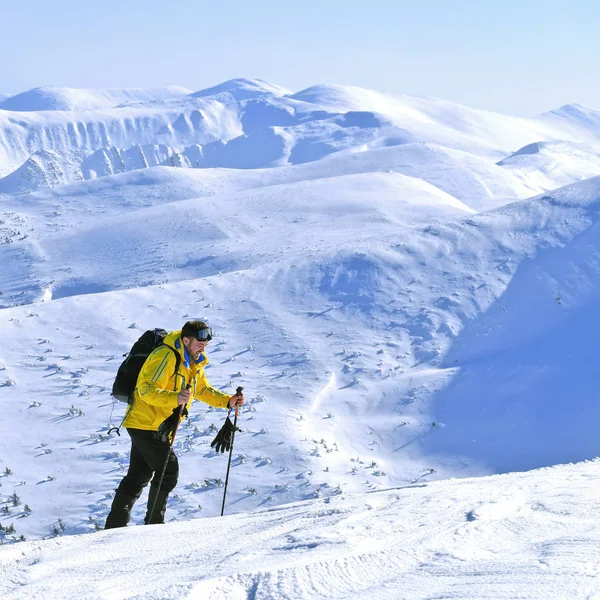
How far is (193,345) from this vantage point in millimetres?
5574

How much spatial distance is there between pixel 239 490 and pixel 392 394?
5.02 meters

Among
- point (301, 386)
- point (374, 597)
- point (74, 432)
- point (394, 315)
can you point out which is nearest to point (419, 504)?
point (374, 597)

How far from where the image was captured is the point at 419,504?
16.1 feet

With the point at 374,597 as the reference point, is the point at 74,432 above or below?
below

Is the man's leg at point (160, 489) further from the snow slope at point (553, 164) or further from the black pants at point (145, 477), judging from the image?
the snow slope at point (553, 164)

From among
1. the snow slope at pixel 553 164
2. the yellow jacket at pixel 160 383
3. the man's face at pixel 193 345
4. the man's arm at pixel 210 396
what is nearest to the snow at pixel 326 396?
the yellow jacket at pixel 160 383

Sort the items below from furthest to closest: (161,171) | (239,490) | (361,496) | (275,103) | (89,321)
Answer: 1. (275,103)
2. (161,171)
3. (89,321)
4. (239,490)
5. (361,496)

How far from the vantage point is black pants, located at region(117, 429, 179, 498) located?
19.1 feet

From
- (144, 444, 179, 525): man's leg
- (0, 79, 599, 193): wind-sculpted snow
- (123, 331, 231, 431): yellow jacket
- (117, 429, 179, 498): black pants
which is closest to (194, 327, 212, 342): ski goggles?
(123, 331, 231, 431): yellow jacket

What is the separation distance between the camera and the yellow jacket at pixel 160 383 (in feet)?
18.0

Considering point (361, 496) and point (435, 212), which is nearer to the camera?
point (361, 496)

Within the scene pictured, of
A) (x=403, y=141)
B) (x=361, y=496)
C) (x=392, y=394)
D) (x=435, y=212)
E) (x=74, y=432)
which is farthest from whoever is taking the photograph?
(x=403, y=141)

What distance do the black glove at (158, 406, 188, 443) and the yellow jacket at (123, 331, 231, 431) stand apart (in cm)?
6

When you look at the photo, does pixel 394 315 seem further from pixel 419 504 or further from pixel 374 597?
pixel 374 597
